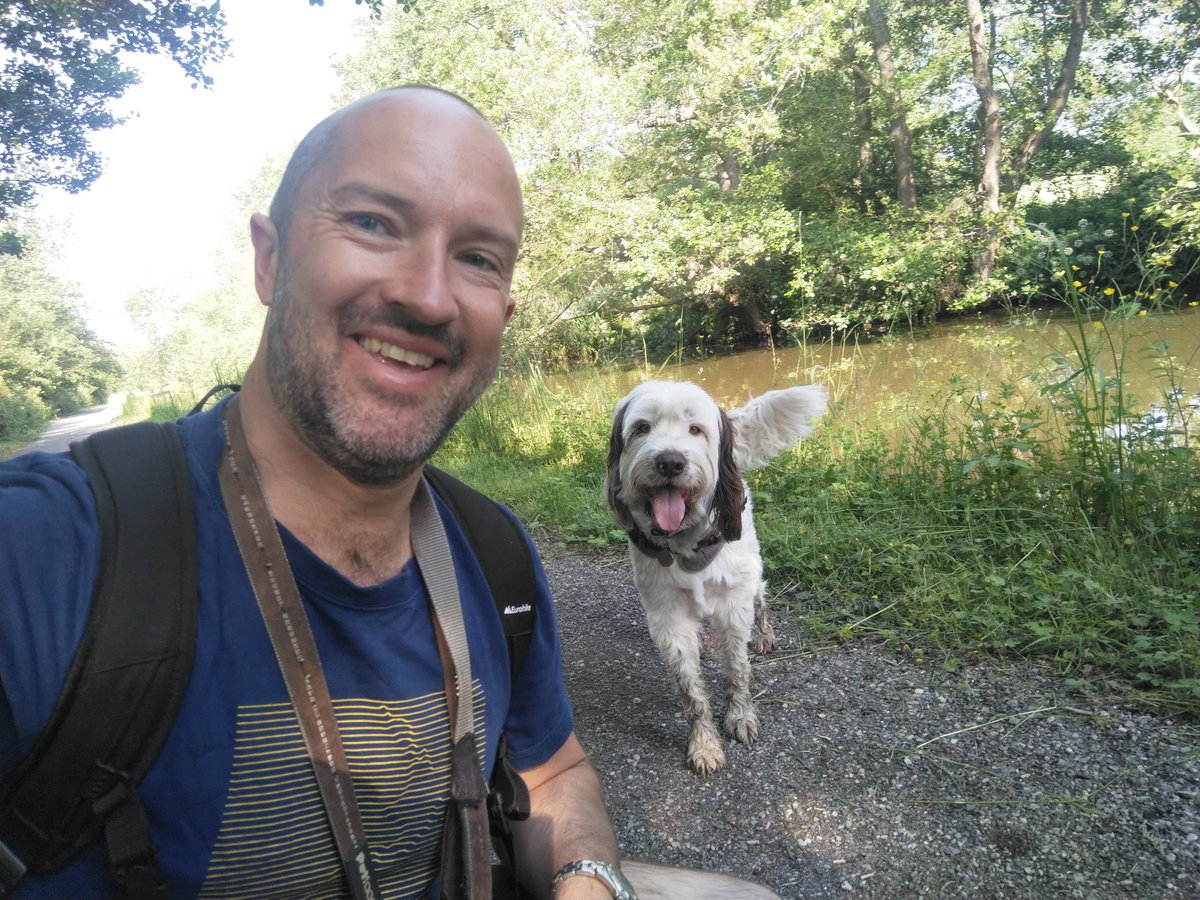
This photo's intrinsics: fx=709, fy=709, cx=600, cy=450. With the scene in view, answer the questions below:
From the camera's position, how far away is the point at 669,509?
3223mm

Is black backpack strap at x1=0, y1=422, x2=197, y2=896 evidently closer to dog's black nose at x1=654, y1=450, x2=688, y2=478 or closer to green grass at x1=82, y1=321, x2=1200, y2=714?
dog's black nose at x1=654, y1=450, x2=688, y2=478

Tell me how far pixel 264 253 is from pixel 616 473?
232 cm

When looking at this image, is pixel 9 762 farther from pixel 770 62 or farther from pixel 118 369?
pixel 118 369

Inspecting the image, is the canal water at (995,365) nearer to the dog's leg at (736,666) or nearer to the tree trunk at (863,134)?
the dog's leg at (736,666)

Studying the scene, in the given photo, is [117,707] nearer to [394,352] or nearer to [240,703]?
[240,703]

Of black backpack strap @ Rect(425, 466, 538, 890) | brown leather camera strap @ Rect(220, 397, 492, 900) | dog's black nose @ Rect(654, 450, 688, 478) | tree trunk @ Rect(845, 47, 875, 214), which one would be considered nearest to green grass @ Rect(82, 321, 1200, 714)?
dog's black nose @ Rect(654, 450, 688, 478)

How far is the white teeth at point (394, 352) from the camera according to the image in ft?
4.33

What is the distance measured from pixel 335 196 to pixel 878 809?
9.01 ft

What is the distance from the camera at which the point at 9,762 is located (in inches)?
36.9

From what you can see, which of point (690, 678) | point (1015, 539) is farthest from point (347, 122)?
point (1015, 539)

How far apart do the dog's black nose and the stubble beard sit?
1.94m

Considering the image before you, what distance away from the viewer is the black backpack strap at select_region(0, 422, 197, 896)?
0.94 metres

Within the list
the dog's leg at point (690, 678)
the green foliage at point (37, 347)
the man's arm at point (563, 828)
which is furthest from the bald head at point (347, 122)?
the green foliage at point (37, 347)

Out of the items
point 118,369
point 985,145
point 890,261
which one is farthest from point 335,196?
point 118,369
